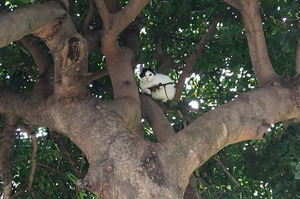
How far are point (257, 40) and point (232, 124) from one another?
0.94 m

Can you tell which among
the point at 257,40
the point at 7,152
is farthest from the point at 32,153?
the point at 257,40

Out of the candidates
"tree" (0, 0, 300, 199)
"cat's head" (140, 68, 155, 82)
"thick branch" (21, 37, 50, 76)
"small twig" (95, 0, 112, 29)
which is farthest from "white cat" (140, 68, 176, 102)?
"thick branch" (21, 37, 50, 76)

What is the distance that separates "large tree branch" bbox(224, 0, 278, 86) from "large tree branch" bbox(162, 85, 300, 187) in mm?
217

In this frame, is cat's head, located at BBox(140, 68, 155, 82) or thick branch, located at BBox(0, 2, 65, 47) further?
cat's head, located at BBox(140, 68, 155, 82)

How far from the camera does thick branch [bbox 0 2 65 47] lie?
2.40 metres

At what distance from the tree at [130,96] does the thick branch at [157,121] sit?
1 centimetres

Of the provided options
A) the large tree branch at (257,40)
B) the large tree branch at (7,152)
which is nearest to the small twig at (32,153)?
the large tree branch at (7,152)

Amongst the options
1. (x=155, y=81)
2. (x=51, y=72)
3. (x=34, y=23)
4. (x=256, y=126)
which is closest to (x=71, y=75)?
(x=34, y=23)

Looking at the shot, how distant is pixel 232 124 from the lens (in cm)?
271

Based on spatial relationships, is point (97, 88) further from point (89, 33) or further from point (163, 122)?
point (163, 122)

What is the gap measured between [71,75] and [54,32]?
42 centimetres

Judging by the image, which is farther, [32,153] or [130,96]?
[32,153]

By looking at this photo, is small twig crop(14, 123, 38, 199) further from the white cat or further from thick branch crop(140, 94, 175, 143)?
the white cat

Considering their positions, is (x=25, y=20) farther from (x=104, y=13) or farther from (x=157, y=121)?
(x=157, y=121)
